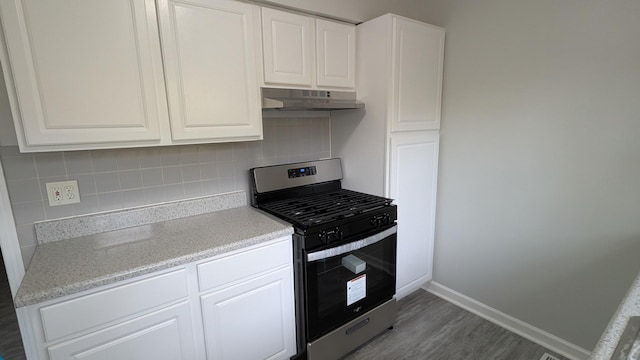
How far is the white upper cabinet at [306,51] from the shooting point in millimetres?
1746

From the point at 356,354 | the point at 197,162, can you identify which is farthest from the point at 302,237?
the point at 356,354

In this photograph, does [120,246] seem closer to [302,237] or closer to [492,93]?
[302,237]

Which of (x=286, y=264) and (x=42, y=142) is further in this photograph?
(x=286, y=264)

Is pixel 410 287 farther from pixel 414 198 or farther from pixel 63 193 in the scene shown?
pixel 63 193

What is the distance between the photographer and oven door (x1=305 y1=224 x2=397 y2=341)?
1656 mm

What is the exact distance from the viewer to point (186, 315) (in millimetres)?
1371

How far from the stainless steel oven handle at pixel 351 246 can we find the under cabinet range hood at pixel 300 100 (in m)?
0.84

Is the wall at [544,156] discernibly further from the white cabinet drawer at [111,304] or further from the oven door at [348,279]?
the white cabinet drawer at [111,304]

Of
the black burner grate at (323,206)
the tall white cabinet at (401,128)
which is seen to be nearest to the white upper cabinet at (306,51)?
the tall white cabinet at (401,128)

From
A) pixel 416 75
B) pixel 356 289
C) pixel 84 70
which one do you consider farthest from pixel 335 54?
pixel 356 289

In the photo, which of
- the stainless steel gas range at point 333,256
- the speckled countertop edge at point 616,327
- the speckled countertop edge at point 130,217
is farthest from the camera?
the stainless steel gas range at point 333,256

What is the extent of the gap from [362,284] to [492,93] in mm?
1553

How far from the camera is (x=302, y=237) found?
5.21ft

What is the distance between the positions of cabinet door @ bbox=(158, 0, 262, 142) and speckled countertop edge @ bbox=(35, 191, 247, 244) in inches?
19.1
